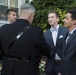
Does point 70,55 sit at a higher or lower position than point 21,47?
lower

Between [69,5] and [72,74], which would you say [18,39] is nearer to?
[72,74]

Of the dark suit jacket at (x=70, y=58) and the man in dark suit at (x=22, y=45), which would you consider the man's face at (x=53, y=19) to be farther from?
the man in dark suit at (x=22, y=45)

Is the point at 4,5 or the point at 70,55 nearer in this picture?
the point at 70,55

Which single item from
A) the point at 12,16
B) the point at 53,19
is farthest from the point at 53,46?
the point at 12,16

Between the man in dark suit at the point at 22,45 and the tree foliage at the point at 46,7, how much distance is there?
811cm

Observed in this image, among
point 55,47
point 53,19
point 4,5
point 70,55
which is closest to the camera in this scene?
point 70,55

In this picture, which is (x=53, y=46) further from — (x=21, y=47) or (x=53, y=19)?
(x=21, y=47)

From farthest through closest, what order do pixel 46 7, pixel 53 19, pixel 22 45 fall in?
pixel 46 7, pixel 53 19, pixel 22 45

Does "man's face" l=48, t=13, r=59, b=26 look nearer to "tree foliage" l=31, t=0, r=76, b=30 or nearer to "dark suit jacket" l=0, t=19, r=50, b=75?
"dark suit jacket" l=0, t=19, r=50, b=75

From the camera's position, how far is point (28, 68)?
5648mm

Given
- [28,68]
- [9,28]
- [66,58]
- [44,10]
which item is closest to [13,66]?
[28,68]

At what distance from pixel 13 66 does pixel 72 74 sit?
112 centimetres

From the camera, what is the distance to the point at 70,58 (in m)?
6.01

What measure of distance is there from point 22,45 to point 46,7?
8.76 m
